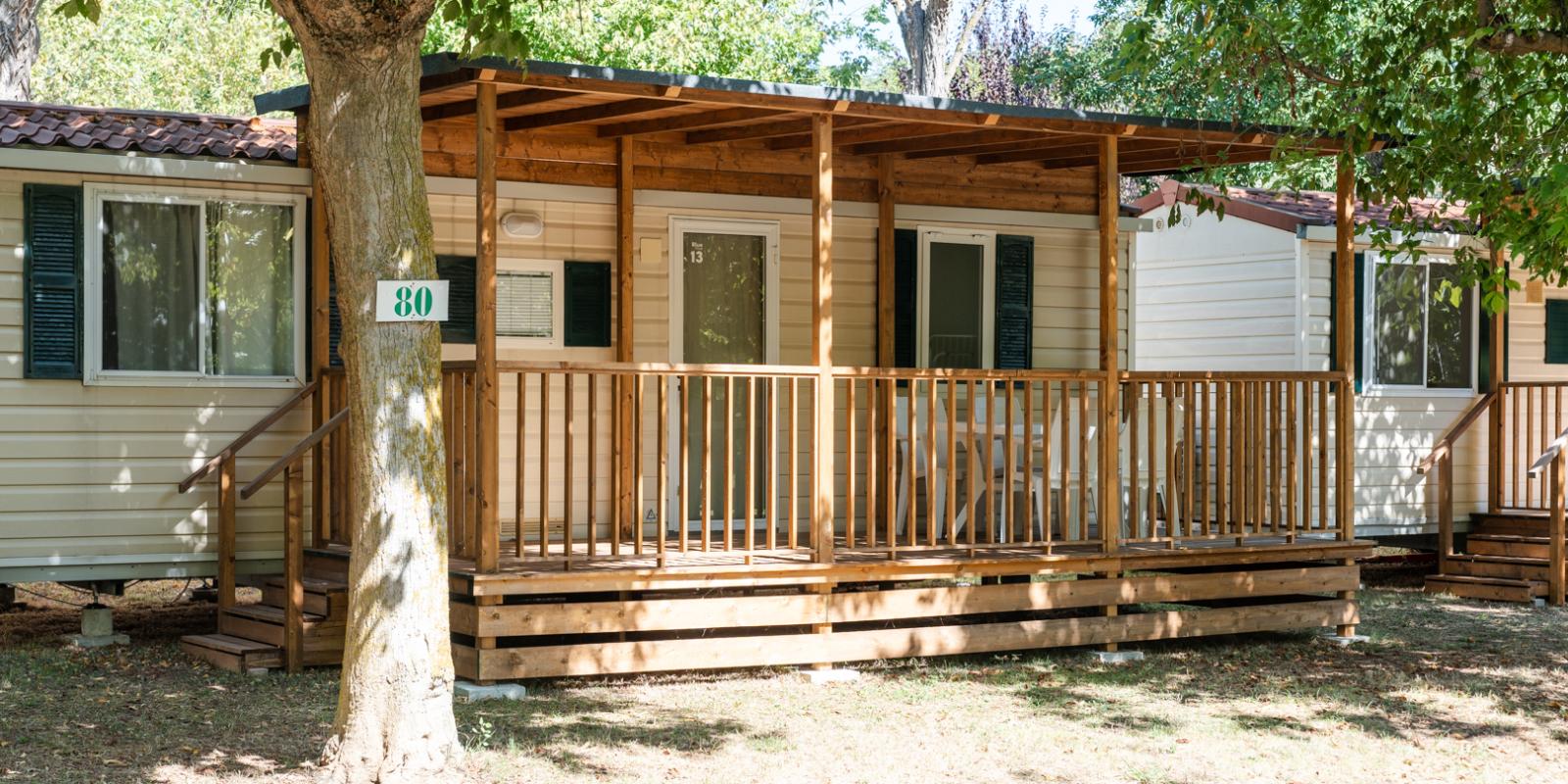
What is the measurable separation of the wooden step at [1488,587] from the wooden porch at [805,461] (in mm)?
2501

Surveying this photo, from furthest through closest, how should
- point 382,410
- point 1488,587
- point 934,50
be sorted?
1. point 934,50
2. point 1488,587
3. point 382,410

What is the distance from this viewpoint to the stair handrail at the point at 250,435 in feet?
29.0

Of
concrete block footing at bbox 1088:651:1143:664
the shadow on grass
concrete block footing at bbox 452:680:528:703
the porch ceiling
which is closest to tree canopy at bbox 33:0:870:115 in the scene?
the porch ceiling

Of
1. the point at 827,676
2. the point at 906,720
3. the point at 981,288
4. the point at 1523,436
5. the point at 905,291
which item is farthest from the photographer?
the point at 1523,436

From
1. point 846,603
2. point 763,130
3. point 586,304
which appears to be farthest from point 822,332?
point 586,304

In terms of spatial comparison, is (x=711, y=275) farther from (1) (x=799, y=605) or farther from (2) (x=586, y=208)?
(1) (x=799, y=605)

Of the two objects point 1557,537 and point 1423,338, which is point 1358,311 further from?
point 1557,537

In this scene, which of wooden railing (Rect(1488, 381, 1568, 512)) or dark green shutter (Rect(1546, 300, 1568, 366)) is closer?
wooden railing (Rect(1488, 381, 1568, 512))

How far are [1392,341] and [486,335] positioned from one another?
801 centimetres

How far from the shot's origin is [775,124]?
921 cm

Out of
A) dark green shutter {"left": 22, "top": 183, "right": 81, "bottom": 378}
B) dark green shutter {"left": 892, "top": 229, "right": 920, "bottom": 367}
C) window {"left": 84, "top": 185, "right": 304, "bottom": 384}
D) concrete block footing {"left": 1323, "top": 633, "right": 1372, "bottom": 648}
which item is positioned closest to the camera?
dark green shutter {"left": 22, "top": 183, "right": 81, "bottom": 378}

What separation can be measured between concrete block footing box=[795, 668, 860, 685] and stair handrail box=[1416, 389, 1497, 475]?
6065 mm

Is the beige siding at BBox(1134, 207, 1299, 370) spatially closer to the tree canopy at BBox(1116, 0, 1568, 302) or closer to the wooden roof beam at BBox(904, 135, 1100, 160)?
the tree canopy at BBox(1116, 0, 1568, 302)

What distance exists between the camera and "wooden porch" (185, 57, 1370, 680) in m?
7.96
